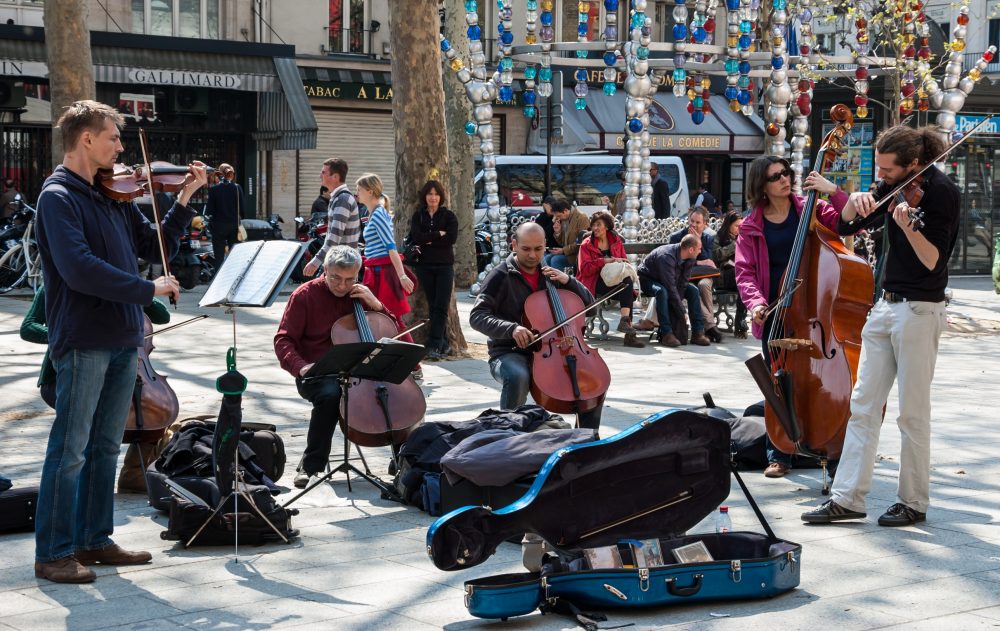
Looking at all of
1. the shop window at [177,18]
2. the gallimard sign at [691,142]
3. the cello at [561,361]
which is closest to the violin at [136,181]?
the cello at [561,361]

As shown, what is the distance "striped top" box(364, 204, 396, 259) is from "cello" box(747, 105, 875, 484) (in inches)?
193

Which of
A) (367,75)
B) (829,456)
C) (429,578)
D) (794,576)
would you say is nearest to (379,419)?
(429,578)

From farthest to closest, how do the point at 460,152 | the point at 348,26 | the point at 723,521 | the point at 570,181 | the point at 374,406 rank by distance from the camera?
the point at 348,26 → the point at 570,181 → the point at 460,152 → the point at 374,406 → the point at 723,521

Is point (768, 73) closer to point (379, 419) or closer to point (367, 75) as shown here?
point (379, 419)

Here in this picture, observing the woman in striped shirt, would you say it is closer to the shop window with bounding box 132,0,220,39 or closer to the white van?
the white van

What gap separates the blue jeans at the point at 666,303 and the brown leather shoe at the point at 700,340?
46 millimetres

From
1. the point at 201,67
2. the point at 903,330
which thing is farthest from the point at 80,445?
the point at 201,67

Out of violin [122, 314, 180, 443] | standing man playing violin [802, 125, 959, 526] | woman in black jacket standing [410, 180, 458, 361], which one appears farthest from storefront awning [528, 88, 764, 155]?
standing man playing violin [802, 125, 959, 526]

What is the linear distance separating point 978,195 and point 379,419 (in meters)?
18.4

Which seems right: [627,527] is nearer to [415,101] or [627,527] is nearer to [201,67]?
[415,101]

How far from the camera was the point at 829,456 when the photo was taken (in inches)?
269

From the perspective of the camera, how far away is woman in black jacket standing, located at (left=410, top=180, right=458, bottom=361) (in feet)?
40.5

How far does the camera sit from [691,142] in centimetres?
3362

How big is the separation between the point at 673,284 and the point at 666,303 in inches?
8.2
